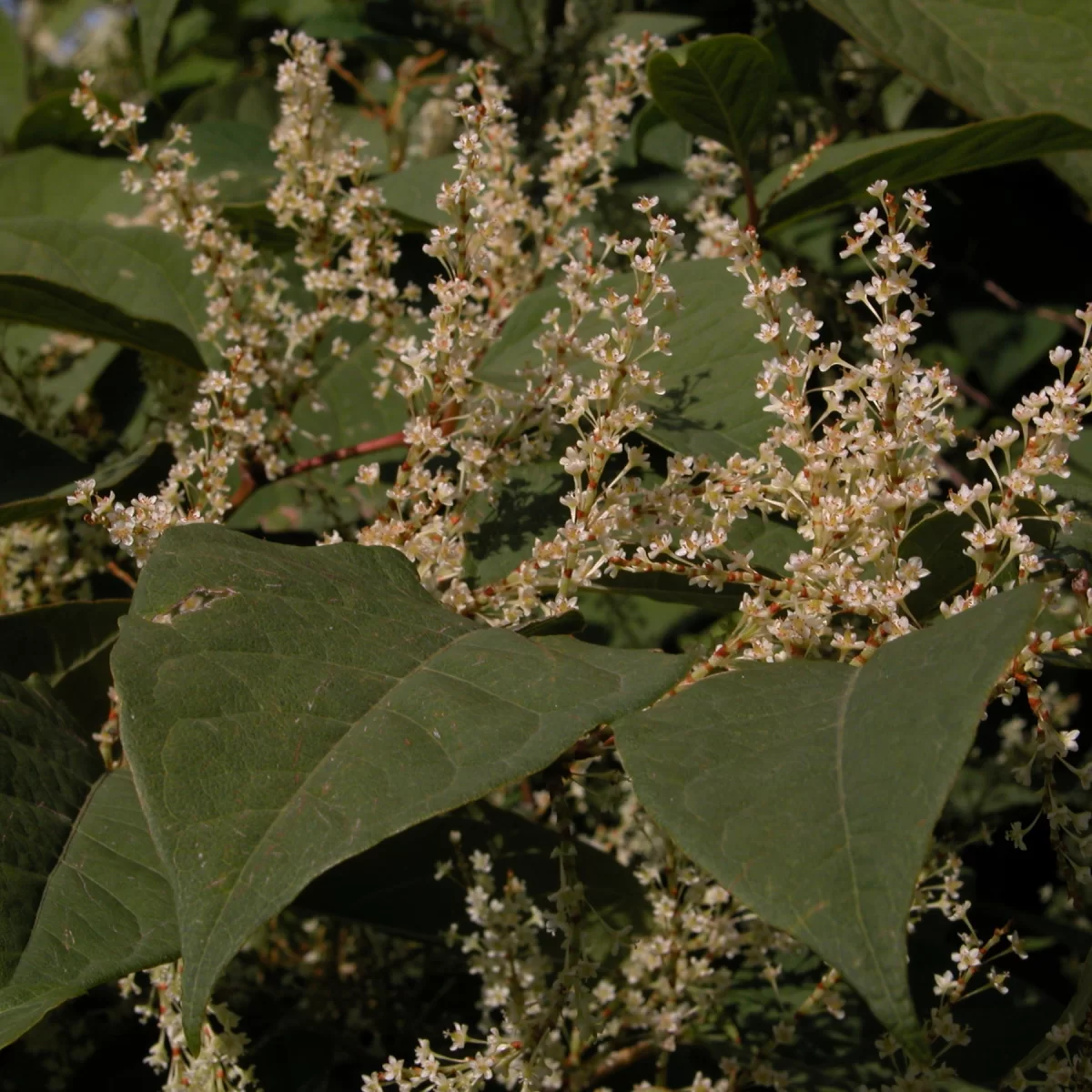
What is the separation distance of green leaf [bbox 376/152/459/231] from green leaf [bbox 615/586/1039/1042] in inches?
40.2

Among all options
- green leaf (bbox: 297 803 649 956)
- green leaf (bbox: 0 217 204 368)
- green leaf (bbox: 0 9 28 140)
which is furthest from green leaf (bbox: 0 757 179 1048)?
green leaf (bbox: 0 9 28 140)

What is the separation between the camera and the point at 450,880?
136 centimetres

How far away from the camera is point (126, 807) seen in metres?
0.95

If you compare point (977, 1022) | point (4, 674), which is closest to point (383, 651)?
point (4, 674)

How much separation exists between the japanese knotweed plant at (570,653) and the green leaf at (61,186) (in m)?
0.73

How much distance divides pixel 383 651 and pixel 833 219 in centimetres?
156

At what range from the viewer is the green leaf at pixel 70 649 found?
1175mm

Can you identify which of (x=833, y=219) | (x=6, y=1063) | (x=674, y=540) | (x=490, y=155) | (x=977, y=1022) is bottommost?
(x=6, y=1063)

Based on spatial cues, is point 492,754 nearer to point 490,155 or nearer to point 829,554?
point 829,554

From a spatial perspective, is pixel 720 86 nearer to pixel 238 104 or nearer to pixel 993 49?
pixel 993 49

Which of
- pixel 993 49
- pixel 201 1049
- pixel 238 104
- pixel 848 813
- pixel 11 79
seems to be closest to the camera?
pixel 848 813

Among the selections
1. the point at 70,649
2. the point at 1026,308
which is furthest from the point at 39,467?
the point at 1026,308

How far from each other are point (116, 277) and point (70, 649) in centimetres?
58

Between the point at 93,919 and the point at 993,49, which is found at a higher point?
the point at 993,49
